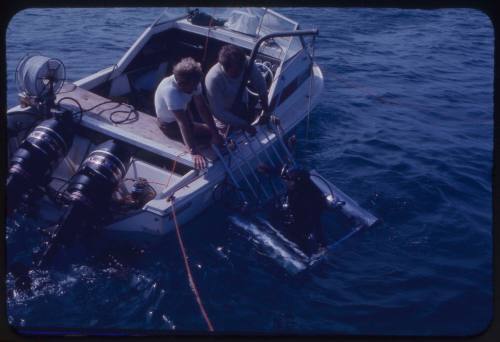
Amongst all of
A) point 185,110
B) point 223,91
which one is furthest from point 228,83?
point 185,110

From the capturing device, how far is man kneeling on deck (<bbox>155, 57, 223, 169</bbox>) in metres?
4.58

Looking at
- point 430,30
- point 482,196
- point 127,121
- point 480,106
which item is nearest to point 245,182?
point 127,121

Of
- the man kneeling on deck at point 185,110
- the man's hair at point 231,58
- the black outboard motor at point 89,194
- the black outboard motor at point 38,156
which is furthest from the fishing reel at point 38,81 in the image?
the man's hair at point 231,58

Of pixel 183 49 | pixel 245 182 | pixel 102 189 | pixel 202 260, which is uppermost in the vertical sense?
pixel 183 49

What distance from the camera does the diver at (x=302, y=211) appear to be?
4.51 m

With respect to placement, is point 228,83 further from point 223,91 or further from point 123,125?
point 123,125

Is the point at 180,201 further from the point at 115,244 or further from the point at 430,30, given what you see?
the point at 430,30

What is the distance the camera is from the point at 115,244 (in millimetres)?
4562

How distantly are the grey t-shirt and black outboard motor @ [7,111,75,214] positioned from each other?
5.44 ft

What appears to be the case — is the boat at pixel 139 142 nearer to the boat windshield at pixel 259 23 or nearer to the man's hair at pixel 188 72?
the boat windshield at pixel 259 23

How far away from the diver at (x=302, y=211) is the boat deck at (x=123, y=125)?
3.47ft

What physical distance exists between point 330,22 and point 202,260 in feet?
41.2

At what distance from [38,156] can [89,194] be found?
71cm

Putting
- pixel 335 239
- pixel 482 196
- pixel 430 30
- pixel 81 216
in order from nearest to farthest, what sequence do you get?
pixel 81 216, pixel 335 239, pixel 482 196, pixel 430 30
